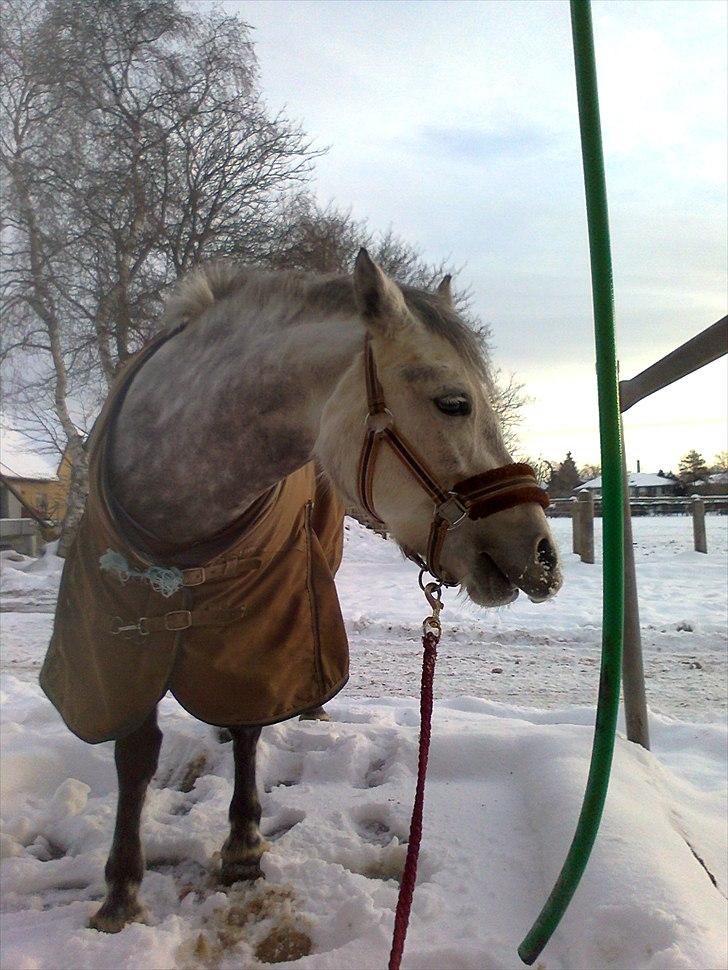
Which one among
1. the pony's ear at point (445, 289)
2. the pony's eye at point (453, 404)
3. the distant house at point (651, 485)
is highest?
the distant house at point (651, 485)

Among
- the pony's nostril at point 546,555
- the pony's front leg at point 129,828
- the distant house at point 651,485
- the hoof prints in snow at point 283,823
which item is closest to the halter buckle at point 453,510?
the pony's nostril at point 546,555

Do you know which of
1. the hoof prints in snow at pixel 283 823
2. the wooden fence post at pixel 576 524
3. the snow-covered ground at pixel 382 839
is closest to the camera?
the snow-covered ground at pixel 382 839

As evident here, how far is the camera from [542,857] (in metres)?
1.94

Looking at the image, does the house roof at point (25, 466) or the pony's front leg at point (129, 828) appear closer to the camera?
the pony's front leg at point (129, 828)

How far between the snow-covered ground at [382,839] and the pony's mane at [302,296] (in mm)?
1358

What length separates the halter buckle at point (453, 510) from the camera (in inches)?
56.1

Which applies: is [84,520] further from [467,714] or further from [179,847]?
[467,714]

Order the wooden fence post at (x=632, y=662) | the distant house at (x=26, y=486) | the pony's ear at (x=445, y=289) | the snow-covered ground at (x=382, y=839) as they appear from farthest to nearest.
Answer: the distant house at (x=26, y=486)
the wooden fence post at (x=632, y=662)
the pony's ear at (x=445, y=289)
the snow-covered ground at (x=382, y=839)

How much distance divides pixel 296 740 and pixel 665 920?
1.86m

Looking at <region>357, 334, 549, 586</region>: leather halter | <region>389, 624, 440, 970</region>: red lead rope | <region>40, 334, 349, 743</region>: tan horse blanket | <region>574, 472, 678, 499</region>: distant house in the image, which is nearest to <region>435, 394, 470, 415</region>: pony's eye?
<region>357, 334, 549, 586</region>: leather halter

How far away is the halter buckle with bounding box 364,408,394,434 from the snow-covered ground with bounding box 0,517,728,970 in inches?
49.3

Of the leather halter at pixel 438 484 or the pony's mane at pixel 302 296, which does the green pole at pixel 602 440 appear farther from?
the pony's mane at pixel 302 296

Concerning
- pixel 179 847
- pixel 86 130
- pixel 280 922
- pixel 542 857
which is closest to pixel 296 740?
pixel 179 847

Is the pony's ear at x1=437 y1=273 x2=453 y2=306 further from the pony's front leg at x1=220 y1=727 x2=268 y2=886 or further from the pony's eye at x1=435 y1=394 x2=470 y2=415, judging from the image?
the pony's front leg at x1=220 y1=727 x2=268 y2=886
